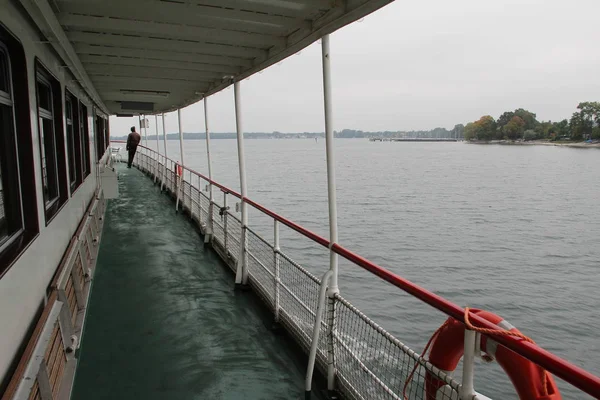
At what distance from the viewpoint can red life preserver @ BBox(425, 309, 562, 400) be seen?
1407 millimetres

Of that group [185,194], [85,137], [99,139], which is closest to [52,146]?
[85,137]

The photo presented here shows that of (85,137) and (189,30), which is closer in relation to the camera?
(189,30)

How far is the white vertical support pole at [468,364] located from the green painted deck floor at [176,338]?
1.35 meters

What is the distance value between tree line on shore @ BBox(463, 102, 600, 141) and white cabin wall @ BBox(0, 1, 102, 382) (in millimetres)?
48677

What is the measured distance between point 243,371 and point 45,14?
7.53 feet

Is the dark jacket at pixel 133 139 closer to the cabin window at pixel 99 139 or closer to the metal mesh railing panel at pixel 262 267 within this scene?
the cabin window at pixel 99 139

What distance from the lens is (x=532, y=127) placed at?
6931cm

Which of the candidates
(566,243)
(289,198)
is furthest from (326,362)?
(289,198)

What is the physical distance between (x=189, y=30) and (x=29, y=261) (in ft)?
5.53

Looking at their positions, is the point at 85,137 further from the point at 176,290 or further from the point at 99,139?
the point at 99,139

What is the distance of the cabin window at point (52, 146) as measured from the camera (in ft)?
11.0

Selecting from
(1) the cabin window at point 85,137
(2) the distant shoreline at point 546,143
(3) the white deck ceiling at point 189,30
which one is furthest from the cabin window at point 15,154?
(2) the distant shoreline at point 546,143

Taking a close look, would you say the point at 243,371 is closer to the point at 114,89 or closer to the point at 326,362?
the point at 326,362

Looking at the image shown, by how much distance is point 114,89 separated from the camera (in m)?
6.49
